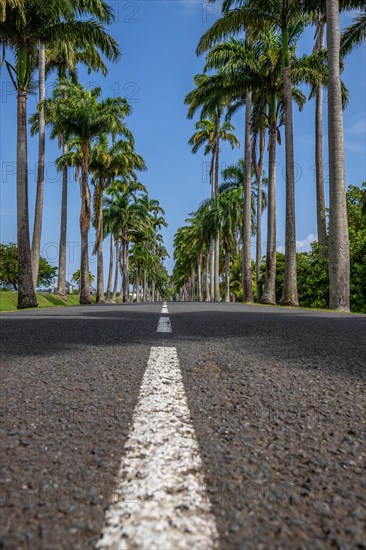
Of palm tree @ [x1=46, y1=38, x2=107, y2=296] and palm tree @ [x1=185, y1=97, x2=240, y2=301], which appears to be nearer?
palm tree @ [x1=46, y1=38, x2=107, y2=296]

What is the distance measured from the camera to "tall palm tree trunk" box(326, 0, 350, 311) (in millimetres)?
11391

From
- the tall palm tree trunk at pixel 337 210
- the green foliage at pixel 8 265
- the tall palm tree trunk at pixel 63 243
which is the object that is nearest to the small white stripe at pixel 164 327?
the tall palm tree trunk at pixel 337 210

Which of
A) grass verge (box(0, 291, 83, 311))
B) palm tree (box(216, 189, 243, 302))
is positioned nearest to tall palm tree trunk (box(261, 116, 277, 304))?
Result: grass verge (box(0, 291, 83, 311))

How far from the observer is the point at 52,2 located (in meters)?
14.5

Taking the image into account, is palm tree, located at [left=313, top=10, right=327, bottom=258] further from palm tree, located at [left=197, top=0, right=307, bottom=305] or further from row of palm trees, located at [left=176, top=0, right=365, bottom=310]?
palm tree, located at [left=197, top=0, right=307, bottom=305]

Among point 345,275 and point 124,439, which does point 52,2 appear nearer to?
point 345,275

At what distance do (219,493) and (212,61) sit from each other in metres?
23.1

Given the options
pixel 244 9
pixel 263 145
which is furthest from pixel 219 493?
pixel 263 145

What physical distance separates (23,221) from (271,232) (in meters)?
10.8

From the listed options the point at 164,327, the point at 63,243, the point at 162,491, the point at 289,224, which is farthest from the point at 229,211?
the point at 162,491

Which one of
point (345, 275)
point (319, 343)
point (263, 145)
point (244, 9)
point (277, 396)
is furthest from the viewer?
point (263, 145)

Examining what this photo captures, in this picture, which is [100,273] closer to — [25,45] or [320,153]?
[320,153]

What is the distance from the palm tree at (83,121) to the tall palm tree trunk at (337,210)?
15.7m

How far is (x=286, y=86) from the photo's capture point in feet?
56.2
